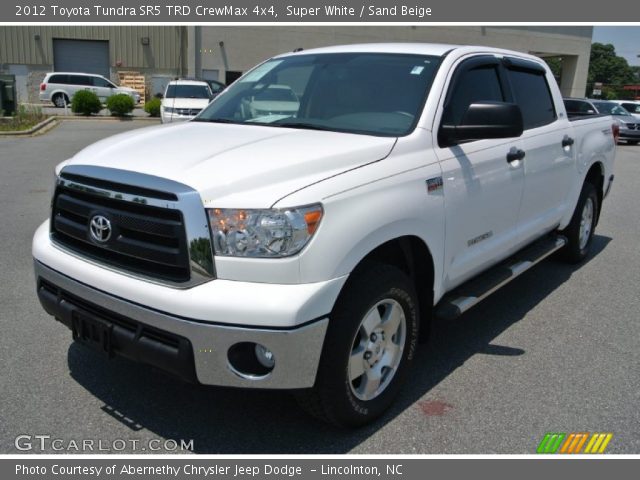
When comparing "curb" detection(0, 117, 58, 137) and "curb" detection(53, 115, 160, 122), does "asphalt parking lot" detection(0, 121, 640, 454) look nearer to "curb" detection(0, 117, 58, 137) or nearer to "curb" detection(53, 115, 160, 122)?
"curb" detection(0, 117, 58, 137)

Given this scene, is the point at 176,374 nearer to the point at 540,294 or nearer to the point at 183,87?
the point at 540,294

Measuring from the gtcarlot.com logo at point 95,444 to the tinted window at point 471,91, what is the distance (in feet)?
7.64

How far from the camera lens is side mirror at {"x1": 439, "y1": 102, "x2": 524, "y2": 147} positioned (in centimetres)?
349

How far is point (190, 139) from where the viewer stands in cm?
342

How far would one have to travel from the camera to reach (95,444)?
3.04 meters

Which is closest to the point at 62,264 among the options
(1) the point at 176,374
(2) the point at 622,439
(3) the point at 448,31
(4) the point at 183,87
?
(1) the point at 176,374

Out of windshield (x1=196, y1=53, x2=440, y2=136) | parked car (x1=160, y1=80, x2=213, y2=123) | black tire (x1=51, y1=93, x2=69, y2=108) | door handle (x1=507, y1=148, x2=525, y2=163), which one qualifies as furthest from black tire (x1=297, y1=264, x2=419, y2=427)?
black tire (x1=51, y1=93, x2=69, y2=108)

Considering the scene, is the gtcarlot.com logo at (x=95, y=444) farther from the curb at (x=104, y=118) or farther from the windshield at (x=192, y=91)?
the curb at (x=104, y=118)

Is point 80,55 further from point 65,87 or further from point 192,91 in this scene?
point 192,91

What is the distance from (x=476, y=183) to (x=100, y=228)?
7.17 feet

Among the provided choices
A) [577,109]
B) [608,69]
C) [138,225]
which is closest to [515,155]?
[138,225]

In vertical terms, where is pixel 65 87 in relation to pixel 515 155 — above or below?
below

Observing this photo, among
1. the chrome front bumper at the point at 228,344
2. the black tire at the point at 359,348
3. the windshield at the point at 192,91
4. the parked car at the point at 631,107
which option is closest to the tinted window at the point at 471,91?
the black tire at the point at 359,348

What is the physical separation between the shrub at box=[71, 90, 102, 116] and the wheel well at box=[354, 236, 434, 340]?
24.4 metres
